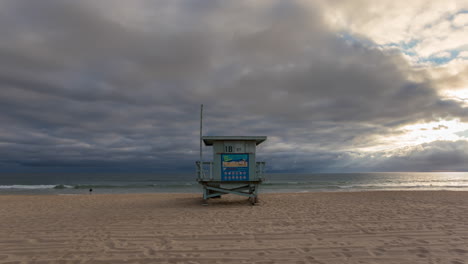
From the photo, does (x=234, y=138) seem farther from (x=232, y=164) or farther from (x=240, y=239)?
(x=240, y=239)

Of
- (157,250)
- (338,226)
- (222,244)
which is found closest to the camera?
(157,250)

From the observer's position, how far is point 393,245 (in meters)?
6.76

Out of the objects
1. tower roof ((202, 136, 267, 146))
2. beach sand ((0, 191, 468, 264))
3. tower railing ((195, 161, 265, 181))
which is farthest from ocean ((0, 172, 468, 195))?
beach sand ((0, 191, 468, 264))

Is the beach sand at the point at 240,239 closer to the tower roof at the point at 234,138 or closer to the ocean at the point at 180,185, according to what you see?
the tower roof at the point at 234,138

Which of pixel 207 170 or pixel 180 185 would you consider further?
pixel 180 185

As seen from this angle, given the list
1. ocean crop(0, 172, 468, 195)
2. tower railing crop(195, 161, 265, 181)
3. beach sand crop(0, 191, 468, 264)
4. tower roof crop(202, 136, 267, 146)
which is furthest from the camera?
ocean crop(0, 172, 468, 195)

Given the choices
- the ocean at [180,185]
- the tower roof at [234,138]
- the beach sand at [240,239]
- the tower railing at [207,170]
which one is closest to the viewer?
the beach sand at [240,239]

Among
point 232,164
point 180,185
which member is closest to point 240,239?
point 232,164

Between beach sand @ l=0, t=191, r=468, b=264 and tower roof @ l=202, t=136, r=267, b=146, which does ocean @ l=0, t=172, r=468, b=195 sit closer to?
tower roof @ l=202, t=136, r=267, b=146

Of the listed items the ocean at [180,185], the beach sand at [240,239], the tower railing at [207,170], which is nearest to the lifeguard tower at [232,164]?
the tower railing at [207,170]

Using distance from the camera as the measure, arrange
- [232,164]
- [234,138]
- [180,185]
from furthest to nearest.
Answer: [180,185], [232,164], [234,138]

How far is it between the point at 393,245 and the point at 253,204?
961 centimetres

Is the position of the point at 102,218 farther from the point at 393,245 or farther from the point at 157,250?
the point at 393,245

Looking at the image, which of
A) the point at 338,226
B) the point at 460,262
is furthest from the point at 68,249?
the point at 460,262
